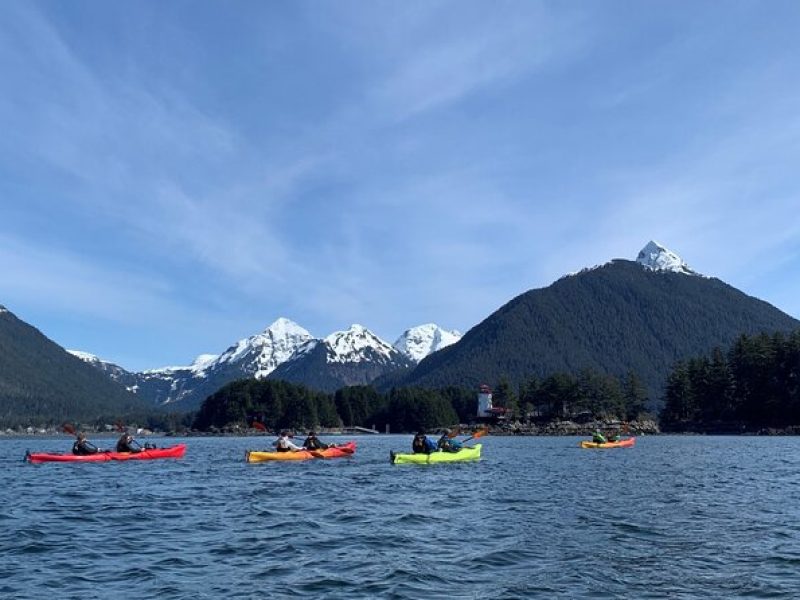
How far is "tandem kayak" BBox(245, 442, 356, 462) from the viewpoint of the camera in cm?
6094

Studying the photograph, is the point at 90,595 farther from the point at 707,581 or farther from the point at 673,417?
the point at 673,417

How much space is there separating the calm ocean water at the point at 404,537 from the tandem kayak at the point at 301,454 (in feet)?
50.7

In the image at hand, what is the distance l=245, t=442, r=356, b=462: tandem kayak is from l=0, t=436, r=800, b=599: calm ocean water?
15467 millimetres

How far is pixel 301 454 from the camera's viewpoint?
209ft

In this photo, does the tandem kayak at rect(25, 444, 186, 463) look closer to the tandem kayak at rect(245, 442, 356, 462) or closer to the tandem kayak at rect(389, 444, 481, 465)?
the tandem kayak at rect(245, 442, 356, 462)

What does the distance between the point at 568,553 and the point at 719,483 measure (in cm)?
2392

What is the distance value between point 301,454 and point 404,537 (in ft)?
134

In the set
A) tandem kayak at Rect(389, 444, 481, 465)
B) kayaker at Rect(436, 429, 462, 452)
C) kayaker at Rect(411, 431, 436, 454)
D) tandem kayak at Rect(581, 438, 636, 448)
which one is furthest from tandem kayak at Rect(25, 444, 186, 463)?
tandem kayak at Rect(581, 438, 636, 448)

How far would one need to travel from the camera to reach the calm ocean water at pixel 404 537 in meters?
17.9

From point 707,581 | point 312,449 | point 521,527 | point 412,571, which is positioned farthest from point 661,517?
point 312,449

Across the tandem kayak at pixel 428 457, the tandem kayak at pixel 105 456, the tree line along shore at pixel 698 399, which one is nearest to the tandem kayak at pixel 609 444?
the tandem kayak at pixel 428 457

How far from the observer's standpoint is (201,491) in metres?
38.8

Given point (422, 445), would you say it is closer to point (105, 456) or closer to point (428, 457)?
point (428, 457)

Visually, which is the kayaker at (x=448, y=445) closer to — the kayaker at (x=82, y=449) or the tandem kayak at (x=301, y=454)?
the tandem kayak at (x=301, y=454)
